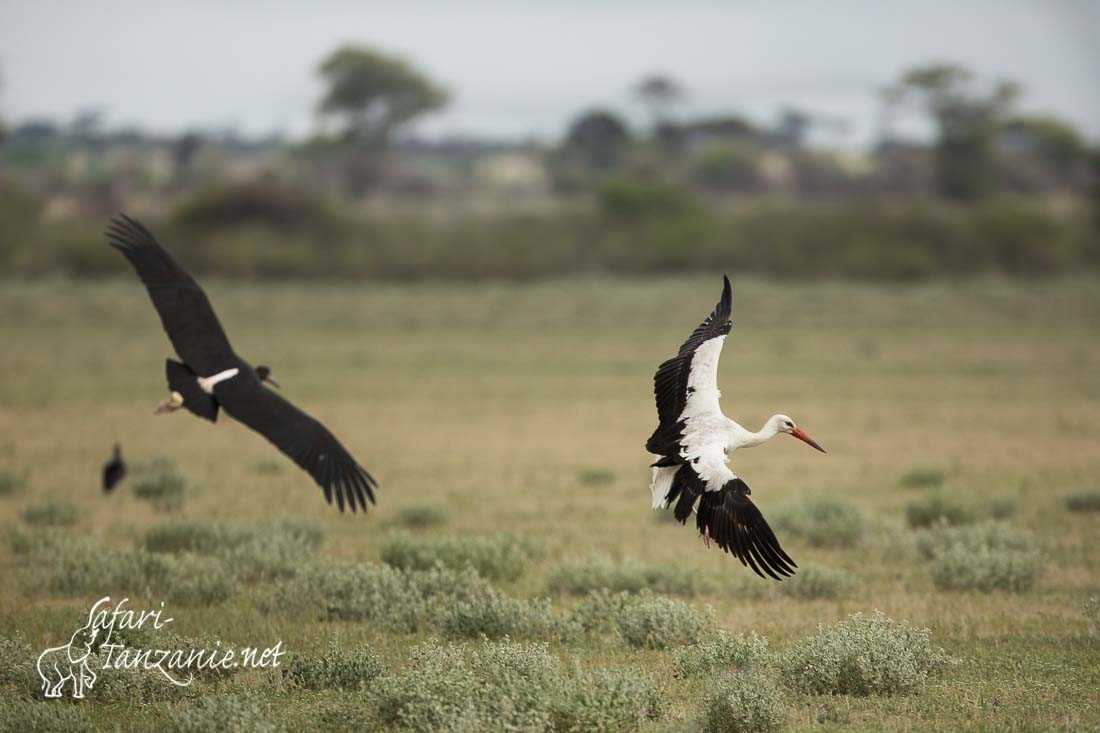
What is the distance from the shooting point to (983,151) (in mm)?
81250

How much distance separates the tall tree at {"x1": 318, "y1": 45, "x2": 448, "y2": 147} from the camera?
84000 millimetres

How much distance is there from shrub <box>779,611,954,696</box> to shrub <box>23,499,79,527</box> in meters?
8.82

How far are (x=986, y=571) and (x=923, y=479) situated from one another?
637 cm

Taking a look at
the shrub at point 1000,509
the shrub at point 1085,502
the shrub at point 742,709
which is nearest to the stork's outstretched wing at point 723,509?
the shrub at point 742,709

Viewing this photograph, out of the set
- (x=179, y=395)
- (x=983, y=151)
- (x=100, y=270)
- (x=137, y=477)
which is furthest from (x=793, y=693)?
(x=983, y=151)

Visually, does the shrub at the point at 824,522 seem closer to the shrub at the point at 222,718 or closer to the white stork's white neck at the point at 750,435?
the white stork's white neck at the point at 750,435

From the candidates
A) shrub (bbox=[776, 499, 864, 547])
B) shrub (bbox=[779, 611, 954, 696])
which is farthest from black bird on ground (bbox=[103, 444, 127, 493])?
shrub (bbox=[779, 611, 954, 696])

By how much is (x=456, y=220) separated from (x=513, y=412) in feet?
128

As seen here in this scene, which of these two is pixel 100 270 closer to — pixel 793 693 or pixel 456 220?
pixel 456 220

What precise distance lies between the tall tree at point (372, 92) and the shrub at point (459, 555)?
7448 cm

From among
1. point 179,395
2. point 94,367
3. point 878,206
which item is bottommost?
point 94,367

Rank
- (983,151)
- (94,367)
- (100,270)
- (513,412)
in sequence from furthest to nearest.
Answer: (983,151), (100,270), (94,367), (513,412)

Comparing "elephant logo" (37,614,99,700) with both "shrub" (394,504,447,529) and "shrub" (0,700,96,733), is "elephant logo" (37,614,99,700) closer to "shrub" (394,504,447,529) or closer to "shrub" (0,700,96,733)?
"shrub" (0,700,96,733)

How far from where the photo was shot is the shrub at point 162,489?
1575 centimetres
